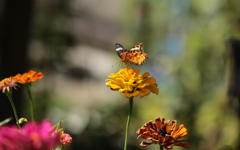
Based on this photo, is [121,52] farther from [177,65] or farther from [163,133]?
[177,65]

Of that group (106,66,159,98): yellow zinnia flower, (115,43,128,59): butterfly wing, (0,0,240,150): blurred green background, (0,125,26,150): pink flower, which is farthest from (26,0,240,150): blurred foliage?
(0,125,26,150): pink flower

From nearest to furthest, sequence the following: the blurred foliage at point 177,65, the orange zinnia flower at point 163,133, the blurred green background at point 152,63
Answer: the orange zinnia flower at point 163,133
the blurred green background at point 152,63
the blurred foliage at point 177,65

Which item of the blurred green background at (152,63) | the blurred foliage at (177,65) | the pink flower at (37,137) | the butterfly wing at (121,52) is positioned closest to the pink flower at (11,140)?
the pink flower at (37,137)

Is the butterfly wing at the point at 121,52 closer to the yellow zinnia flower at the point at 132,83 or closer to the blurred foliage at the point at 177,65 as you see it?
the yellow zinnia flower at the point at 132,83

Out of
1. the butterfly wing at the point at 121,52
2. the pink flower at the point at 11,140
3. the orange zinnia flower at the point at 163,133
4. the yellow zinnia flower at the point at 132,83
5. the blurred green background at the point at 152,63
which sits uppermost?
the blurred green background at the point at 152,63

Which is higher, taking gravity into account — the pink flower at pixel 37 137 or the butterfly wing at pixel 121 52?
the butterfly wing at pixel 121 52

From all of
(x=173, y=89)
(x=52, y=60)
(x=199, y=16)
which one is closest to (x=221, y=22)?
(x=199, y=16)

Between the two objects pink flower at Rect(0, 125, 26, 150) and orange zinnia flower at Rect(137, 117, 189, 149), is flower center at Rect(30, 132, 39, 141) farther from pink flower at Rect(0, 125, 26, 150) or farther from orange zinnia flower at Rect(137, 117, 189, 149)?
orange zinnia flower at Rect(137, 117, 189, 149)

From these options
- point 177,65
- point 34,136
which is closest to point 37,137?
point 34,136
